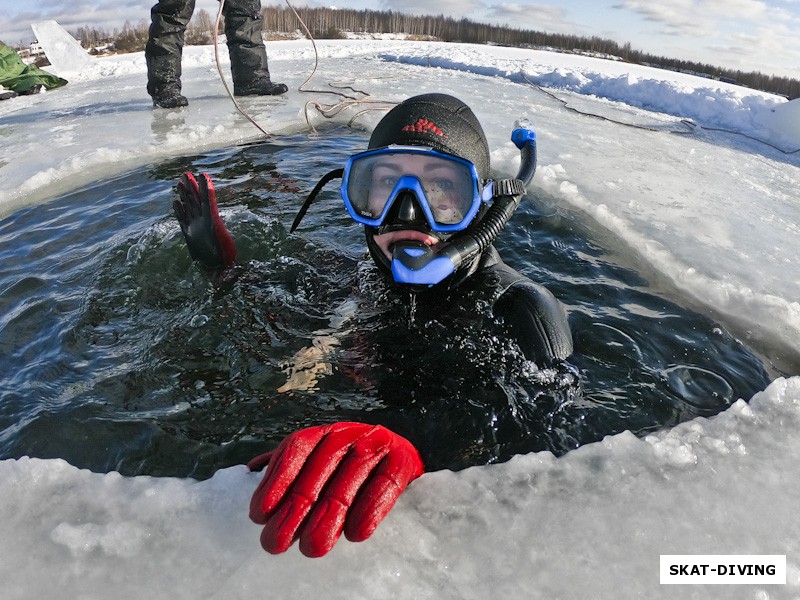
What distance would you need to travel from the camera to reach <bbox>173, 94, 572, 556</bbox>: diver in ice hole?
1.22 meters

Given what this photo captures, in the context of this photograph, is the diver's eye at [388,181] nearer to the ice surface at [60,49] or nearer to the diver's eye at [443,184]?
the diver's eye at [443,184]

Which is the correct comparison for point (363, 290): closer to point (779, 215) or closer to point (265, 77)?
point (779, 215)

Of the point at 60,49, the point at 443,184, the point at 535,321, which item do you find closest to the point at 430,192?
the point at 443,184

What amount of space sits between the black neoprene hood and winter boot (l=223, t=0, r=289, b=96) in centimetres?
525

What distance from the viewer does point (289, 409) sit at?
1938mm

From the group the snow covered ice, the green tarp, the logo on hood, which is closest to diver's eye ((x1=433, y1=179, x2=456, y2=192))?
the logo on hood

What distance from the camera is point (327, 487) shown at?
1.27 metres

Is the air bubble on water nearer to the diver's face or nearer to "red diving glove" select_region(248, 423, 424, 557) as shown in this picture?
the diver's face

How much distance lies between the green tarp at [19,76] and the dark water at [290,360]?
25.1 feet

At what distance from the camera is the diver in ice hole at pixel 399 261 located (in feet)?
4.00

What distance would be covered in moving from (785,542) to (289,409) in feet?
5.06

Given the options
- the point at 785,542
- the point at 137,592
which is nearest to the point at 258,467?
the point at 137,592

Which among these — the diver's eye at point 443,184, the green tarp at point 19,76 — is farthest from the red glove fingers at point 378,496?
the green tarp at point 19,76

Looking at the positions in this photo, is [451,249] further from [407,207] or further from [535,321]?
[535,321]
